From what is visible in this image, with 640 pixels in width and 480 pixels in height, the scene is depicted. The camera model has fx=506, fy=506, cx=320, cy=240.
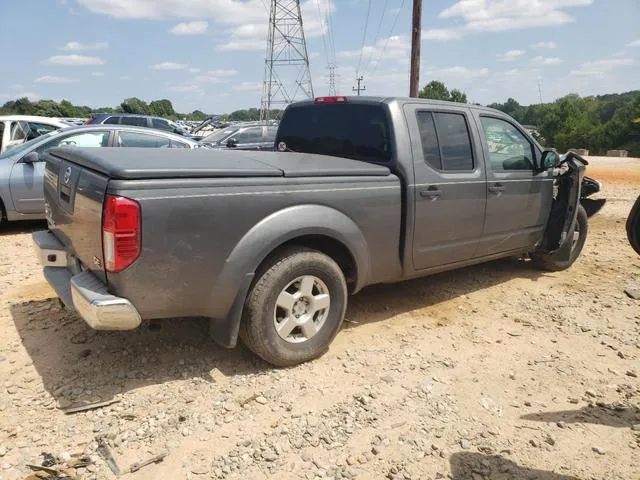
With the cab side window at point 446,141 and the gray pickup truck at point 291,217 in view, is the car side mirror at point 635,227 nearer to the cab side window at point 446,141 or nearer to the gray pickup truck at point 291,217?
the gray pickup truck at point 291,217

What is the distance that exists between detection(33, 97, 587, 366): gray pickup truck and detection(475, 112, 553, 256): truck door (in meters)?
0.02

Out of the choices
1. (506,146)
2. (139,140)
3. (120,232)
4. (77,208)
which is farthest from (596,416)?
(139,140)

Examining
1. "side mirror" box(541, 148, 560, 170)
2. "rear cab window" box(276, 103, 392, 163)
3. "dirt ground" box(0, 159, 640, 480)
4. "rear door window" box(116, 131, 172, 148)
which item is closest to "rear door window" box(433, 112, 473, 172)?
"rear cab window" box(276, 103, 392, 163)

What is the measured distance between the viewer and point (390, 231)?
389 cm

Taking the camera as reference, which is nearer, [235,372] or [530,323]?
[235,372]

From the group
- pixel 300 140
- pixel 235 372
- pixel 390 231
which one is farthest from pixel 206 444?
pixel 300 140

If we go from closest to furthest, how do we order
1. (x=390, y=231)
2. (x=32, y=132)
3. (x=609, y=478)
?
1. (x=609, y=478)
2. (x=390, y=231)
3. (x=32, y=132)

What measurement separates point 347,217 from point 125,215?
1533mm

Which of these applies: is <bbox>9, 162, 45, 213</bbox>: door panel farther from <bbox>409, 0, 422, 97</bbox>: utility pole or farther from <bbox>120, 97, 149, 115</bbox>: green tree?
<bbox>120, 97, 149, 115</bbox>: green tree

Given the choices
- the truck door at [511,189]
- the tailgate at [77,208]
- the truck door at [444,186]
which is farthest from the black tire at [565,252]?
the tailgate at [77,208]

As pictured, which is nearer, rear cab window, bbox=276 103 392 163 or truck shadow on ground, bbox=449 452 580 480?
truck shadow on ground, bbox=449 452 580 480

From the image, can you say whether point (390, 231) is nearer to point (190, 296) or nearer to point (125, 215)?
point (190, 296)

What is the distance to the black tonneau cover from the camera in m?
2.84

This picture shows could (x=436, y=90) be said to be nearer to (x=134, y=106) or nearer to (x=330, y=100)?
(x=134, y=106)
